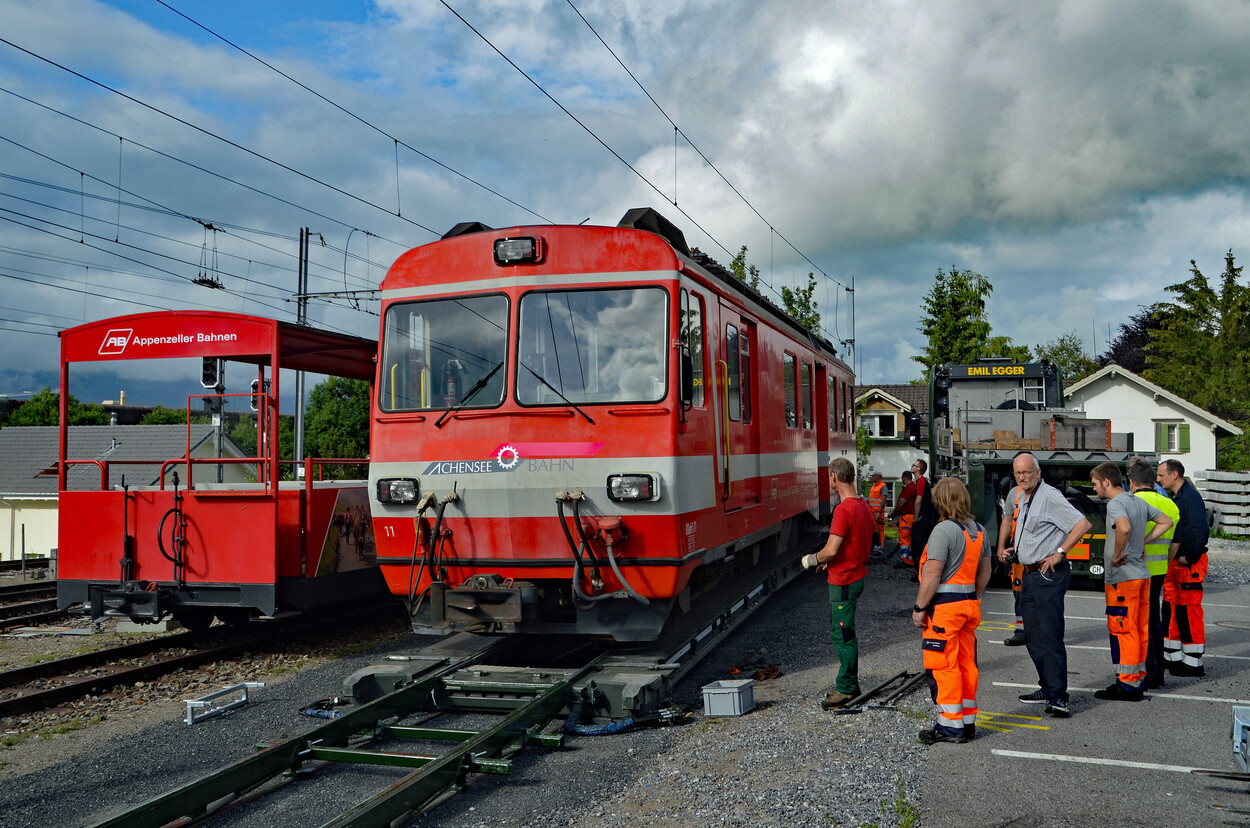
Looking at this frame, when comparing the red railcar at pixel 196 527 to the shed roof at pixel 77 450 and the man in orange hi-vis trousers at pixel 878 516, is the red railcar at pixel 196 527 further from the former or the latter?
the shed roof at pixel 77 450

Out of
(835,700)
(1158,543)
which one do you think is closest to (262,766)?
(835,700)

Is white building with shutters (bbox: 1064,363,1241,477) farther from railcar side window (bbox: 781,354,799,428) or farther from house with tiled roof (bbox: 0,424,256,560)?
house with tiled roof (bbox: 0,424,256,560)

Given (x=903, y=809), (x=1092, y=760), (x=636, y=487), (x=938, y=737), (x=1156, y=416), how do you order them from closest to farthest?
(x=903, y=809)
(x=1092, y=760)
(x=938, y=737)
(x=636, y=487)
(x=1156, y=416)

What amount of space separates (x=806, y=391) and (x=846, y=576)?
244 inches

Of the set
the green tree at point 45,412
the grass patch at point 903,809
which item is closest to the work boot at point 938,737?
the grass patch at point 903,809

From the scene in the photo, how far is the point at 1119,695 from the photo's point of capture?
705 cm

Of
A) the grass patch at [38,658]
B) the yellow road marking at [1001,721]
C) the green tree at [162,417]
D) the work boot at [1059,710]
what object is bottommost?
the grass patch at [38,658]

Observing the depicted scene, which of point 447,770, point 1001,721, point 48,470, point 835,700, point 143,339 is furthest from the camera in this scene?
point 48,470

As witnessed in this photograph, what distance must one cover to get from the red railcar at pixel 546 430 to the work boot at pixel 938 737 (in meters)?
2.07

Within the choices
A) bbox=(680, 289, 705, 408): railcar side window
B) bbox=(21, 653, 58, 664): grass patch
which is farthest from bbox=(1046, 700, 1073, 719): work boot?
bbox=(21, 653, 58, 664): grass patch

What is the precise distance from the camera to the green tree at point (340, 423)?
65.9 meters

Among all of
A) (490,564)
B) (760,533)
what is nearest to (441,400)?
(490,564)

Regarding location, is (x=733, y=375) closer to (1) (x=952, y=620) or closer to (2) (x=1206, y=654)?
(1) (x=952, y=620)

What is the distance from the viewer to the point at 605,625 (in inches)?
285
